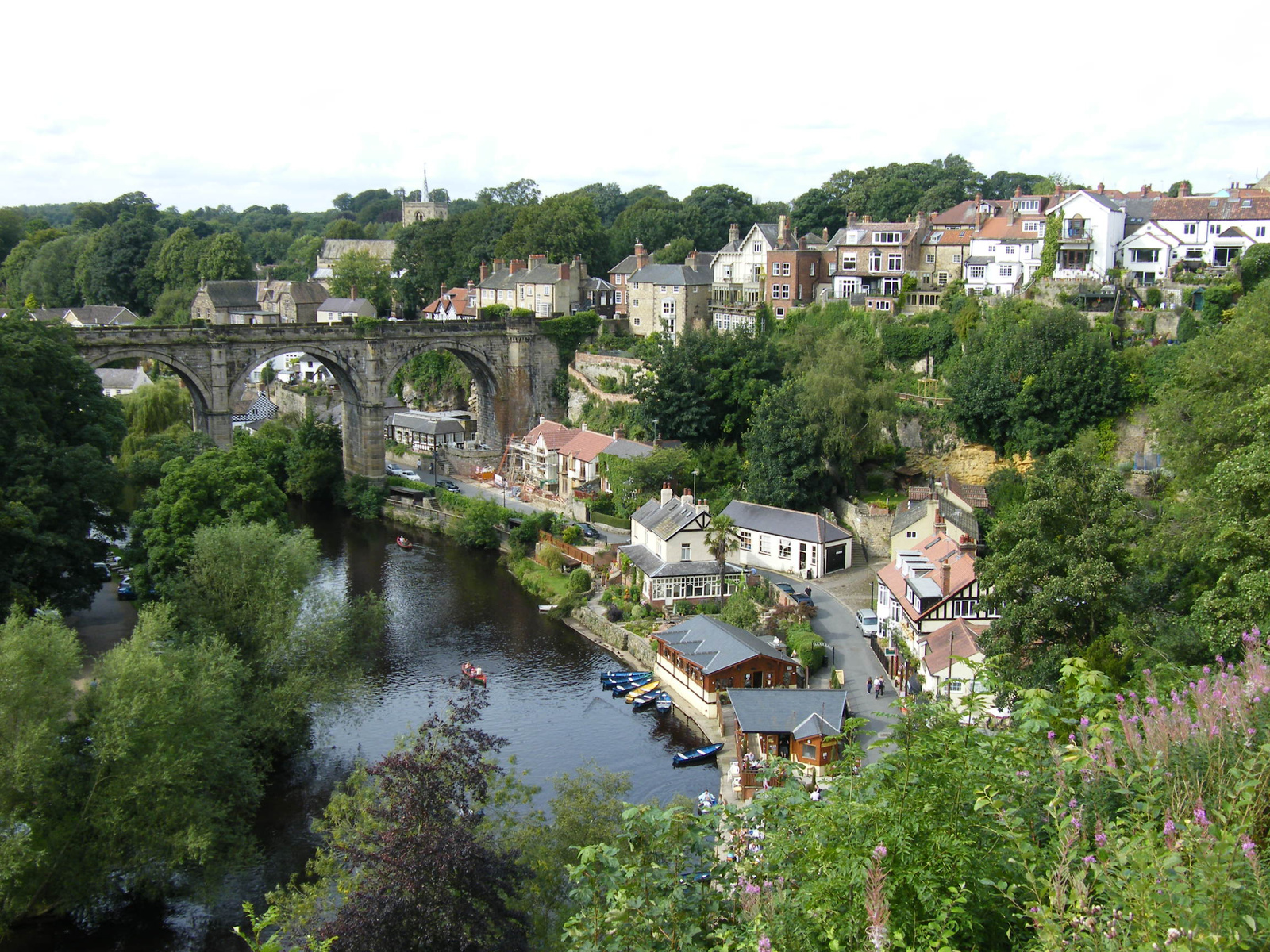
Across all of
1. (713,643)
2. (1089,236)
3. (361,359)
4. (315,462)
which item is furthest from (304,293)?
(713,643)

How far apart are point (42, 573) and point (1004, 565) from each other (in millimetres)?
22745

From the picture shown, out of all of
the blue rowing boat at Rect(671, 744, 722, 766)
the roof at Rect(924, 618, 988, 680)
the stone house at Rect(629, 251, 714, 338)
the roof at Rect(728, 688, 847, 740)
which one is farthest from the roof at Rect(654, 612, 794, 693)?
the stone house at Rect(629, 251, 714, 338)

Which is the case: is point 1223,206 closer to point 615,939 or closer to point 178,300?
point 615,939

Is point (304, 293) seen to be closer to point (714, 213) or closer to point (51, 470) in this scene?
point (714, 213)

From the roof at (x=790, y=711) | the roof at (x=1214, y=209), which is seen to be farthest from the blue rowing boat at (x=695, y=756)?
the roof at (x=1214, y=209)

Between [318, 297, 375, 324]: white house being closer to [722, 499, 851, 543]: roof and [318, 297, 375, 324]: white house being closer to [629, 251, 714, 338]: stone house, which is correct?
[629, 251, 714, 338]: stone house

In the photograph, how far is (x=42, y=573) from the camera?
27156 mm

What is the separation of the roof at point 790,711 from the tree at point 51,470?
16.5 meters

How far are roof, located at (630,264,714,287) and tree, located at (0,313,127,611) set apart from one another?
32.8 meters

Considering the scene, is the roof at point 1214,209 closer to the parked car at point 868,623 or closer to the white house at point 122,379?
the parked car at point 868,623

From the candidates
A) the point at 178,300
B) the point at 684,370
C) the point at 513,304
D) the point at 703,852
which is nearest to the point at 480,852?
the point at 703,852

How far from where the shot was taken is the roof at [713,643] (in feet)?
94.6

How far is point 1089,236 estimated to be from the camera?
44.4 meters

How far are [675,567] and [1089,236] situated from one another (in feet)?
75.6
